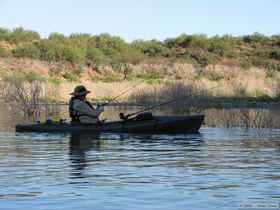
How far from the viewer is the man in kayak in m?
20.7

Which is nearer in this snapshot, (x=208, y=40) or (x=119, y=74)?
(x=119, y=74)

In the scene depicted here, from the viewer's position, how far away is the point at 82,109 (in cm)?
2081

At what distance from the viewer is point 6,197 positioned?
9812mm

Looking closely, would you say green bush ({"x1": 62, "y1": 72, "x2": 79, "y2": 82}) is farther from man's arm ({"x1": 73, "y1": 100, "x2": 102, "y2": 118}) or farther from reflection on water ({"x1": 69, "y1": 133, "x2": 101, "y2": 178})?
reflection on water ({"x1": 69, "y1": 133, "x2": 101, "y2": 178})

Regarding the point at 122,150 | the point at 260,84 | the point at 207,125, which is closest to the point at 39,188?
the point at 122,150

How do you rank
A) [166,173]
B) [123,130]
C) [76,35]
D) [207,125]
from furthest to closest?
1. [76,35]
2. [207,125]
3. [123,130]
4. [166,173]

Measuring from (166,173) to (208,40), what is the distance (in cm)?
6845

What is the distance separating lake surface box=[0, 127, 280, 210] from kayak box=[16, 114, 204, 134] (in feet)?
3.81

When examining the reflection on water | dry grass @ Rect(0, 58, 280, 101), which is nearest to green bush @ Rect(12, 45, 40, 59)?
dry grass @ Rect(0, 58, 280, 101)

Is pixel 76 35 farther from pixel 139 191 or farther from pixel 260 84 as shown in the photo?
pixel 139 191

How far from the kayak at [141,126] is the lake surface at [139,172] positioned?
116 cm

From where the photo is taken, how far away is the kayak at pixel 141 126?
20.9 metres

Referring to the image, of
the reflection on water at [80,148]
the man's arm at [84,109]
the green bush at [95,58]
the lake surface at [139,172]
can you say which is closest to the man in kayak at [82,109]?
the man's arm at [84,109]

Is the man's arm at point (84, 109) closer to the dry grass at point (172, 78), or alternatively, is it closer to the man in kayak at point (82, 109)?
the man in kayak at point (82, 109)
